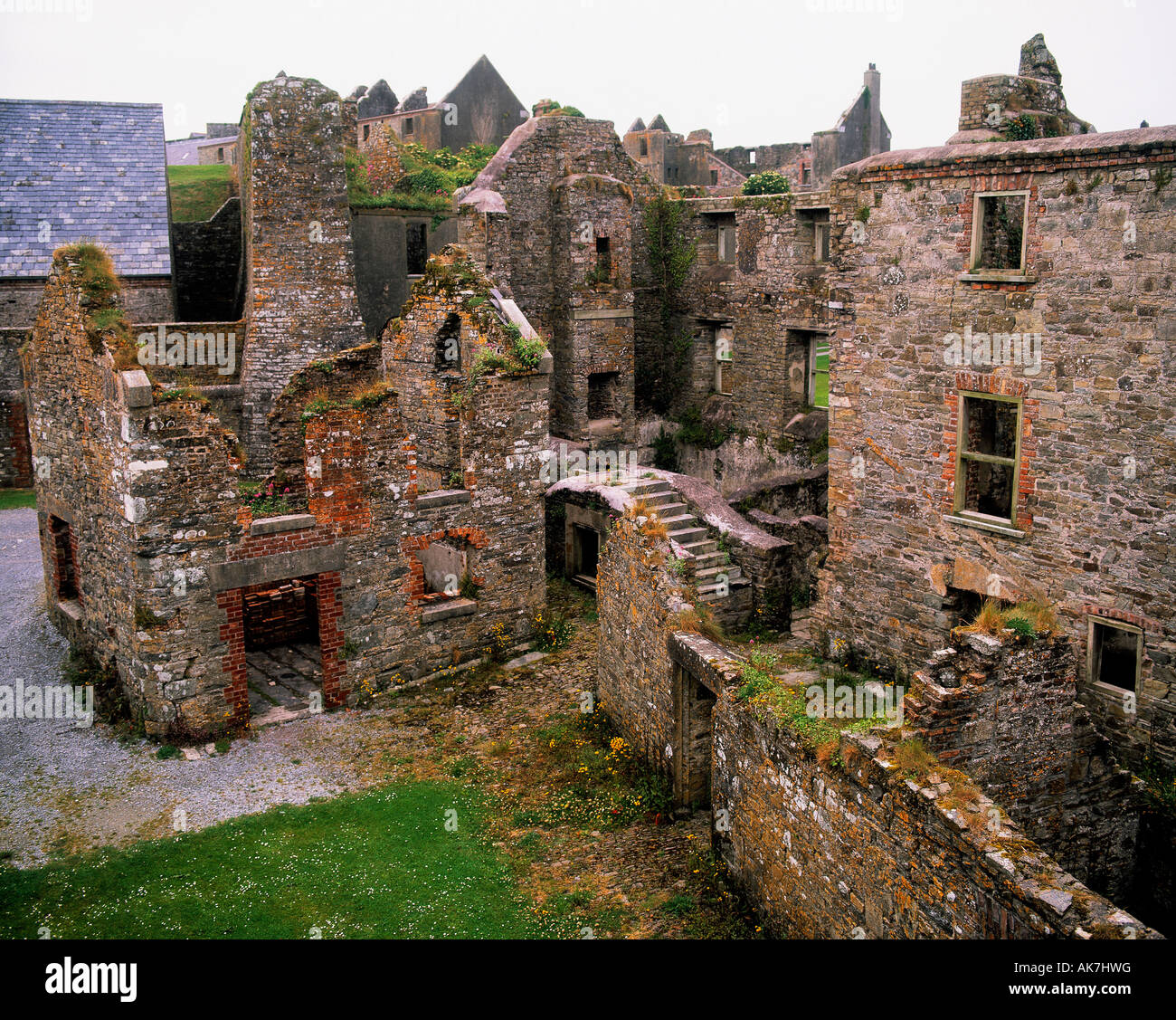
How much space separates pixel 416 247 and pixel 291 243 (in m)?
5.20

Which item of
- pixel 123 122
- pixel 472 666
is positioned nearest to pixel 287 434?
pixel 472 666

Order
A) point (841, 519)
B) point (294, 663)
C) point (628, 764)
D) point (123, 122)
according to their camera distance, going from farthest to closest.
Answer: point (123, 122), point (294, 663), point (841, 519), point (628, 764)

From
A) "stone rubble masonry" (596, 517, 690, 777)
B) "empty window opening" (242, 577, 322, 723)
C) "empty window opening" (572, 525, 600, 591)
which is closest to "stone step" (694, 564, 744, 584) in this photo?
"empty window opening" (572, 525, 600, 591)

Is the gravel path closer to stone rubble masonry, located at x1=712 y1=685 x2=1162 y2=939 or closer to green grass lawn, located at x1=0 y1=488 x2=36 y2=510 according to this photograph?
stone rubble masonry, located at x1=712 y1=685 x2=1162 y2=939

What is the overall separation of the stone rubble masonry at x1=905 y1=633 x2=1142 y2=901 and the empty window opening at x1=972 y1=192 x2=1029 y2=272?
5.14 meters

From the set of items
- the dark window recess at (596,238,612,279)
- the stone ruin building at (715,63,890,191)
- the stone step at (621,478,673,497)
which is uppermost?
the stone ruin building at (715,63,890,191)

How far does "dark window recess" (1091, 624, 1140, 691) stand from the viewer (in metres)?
11.9

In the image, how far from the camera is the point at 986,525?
12805 millimetres

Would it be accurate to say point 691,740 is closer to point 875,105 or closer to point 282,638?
point 282,638

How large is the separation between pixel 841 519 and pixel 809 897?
22.3 ft

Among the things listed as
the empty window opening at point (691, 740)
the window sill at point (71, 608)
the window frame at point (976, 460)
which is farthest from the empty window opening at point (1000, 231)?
the window sill at point (71, 608)

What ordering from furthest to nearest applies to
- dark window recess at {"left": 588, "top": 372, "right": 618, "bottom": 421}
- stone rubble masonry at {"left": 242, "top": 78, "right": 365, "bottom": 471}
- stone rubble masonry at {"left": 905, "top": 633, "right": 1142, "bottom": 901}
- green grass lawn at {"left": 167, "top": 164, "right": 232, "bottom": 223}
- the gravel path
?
green grass lawn at {"left": 167, "top": 164, "right": 232, "bottom": 223}, dark window recess at {"left": 588, "top": 372, "right": 618, "bottom": 421}, stone rubble masonry at {"left": 242, "top": 78, "right": 365, "bottom": 471}, the gravel path, stone rubble masonry at {"left": 905, "top": 633, "right": 1142, "bottom": 901}

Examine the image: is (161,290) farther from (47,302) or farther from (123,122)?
(47,302)

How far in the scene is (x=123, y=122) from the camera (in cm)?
2827
